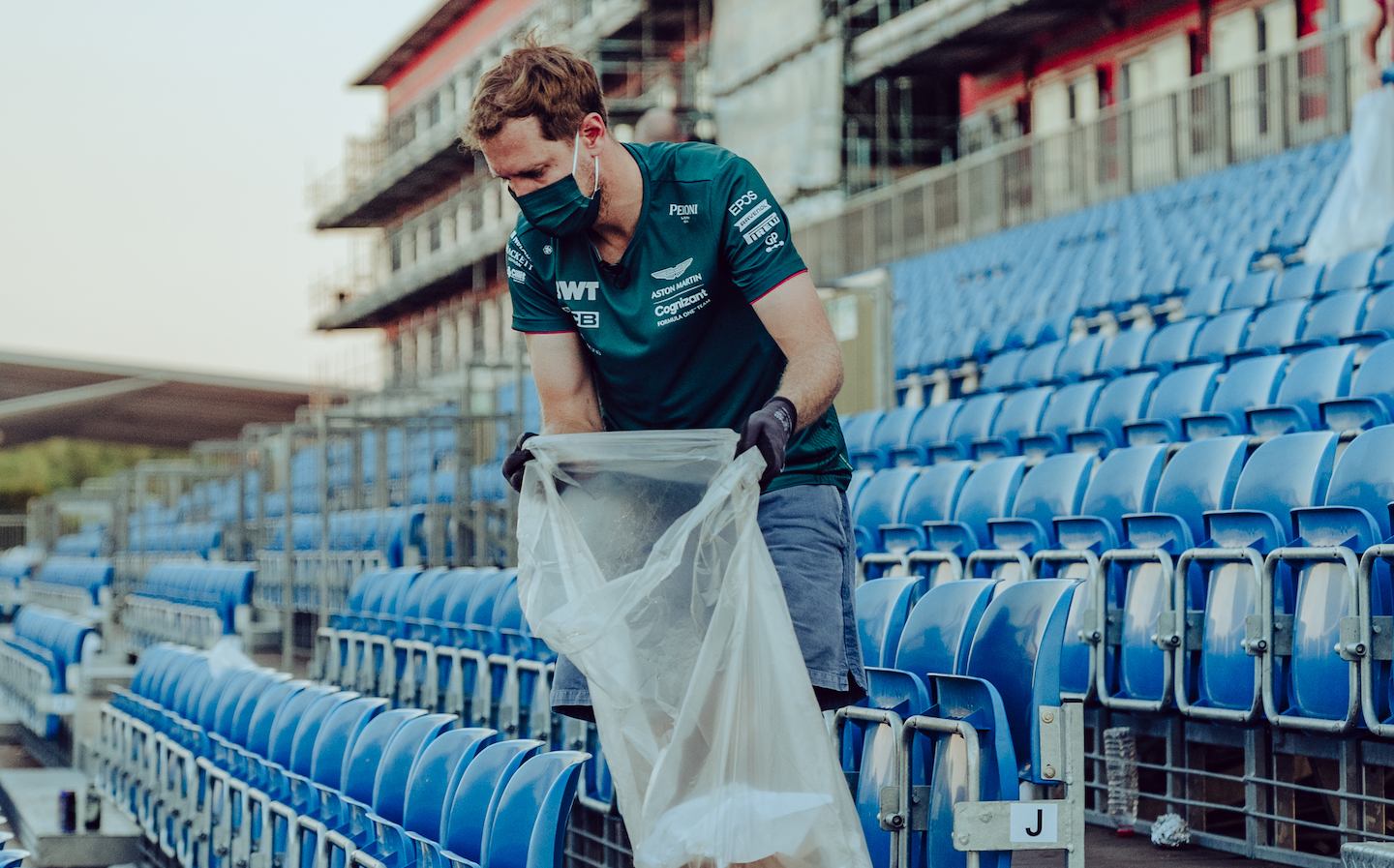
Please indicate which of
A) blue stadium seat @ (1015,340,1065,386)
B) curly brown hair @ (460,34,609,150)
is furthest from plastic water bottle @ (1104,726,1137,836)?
blue stadium seat @ (1015,340,1065,386)

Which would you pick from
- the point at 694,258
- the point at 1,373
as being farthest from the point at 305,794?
the point at 1,373

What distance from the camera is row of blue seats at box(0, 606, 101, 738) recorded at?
325 inches

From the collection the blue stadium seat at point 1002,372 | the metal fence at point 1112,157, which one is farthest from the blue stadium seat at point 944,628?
the metal fence at point 1112,157

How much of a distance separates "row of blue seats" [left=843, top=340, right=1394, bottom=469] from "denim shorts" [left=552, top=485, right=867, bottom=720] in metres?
3.00

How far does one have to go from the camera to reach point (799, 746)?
1.95m

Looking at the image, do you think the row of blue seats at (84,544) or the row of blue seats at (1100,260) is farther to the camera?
the row of blue seats at (84,544)

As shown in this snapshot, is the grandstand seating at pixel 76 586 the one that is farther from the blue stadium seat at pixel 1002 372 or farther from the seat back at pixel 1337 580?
the seat back at pixel 1337 580

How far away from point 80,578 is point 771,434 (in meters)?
13.3

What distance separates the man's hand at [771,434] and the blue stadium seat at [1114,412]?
3.83 metres

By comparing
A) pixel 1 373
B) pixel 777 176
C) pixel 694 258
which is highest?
pixel 777 176

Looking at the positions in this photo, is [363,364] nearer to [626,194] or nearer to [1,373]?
[1,373]

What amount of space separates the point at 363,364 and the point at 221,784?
70.7 ft

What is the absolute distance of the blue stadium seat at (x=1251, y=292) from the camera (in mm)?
7218

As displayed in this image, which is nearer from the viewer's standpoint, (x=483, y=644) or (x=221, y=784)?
(x=221, y=784)
